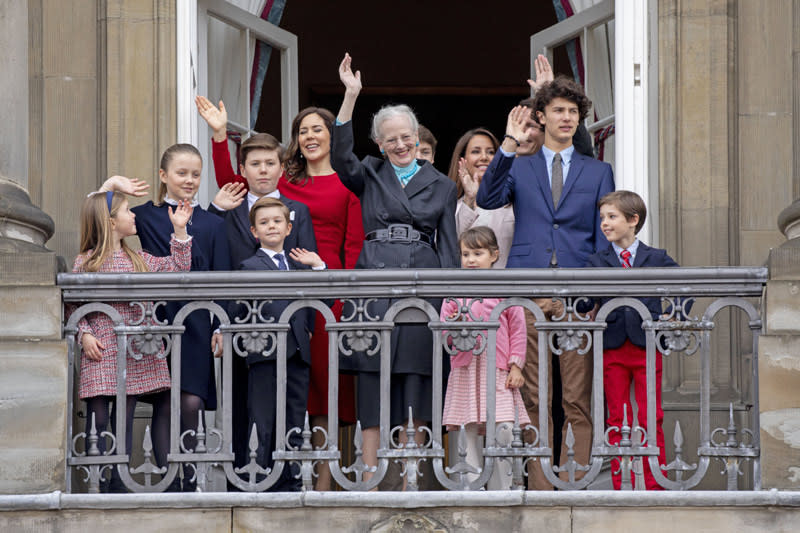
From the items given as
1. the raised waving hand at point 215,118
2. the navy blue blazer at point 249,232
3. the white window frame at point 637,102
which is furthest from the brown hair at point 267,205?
the white window frame at point 637,102

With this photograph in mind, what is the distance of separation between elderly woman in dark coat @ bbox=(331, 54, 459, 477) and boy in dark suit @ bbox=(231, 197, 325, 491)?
28cm

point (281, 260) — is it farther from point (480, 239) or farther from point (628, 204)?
point (628, 204)

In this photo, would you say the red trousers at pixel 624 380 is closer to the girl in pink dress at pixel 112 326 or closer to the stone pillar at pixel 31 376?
the girl in pink dress at pixel 112 326

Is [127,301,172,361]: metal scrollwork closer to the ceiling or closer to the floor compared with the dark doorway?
closer to the floor

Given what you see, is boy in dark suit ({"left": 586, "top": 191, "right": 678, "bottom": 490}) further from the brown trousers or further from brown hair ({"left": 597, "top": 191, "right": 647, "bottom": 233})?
the brown trousers

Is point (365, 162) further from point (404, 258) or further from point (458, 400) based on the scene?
point (458, 400)

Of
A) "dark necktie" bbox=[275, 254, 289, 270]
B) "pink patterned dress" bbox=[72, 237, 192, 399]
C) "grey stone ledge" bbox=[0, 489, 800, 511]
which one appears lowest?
"grey stone ledge" bbox=[0, 489, 800, 511]

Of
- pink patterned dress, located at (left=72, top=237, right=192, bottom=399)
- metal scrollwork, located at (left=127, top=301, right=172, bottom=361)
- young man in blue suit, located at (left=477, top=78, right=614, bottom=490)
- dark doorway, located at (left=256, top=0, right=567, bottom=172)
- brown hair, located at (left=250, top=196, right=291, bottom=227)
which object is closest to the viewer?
metal scrollwork, located at (left=127, top=301, right=172, bottom=361)

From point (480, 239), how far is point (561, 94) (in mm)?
821

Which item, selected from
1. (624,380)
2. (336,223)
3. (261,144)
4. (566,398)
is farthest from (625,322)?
(261,144)

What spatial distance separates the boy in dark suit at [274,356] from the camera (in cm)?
755

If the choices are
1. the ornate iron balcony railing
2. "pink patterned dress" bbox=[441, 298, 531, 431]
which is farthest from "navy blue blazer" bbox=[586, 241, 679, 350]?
"pink patterned dress" bbox=[441, 298, 531, 431]

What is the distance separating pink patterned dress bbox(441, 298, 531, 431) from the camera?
24.7 ft

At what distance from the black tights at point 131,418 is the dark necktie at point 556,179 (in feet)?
6.89
